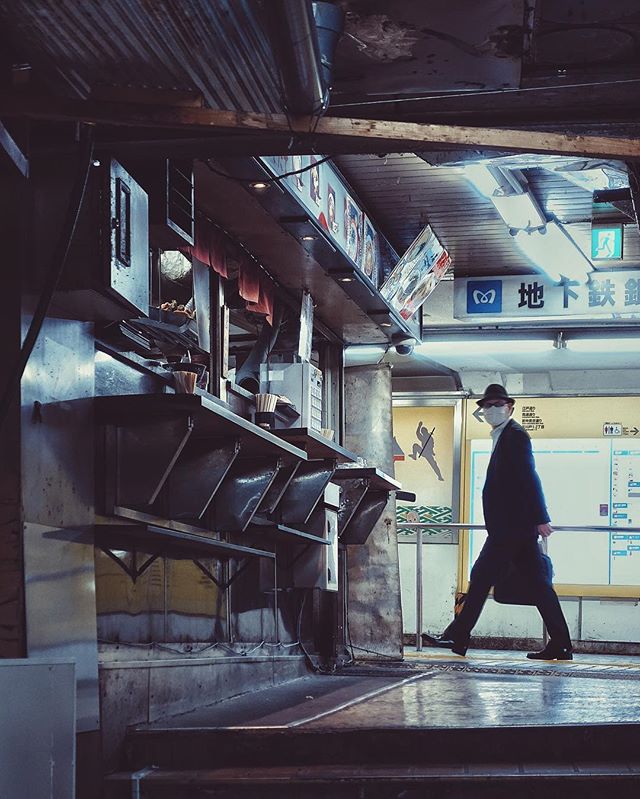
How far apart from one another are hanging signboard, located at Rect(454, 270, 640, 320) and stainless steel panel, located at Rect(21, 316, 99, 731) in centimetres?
597

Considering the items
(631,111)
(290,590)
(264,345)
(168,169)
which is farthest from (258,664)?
(631,111)

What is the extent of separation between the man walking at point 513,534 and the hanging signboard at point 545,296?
4.27 feet

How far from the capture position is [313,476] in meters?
8.05

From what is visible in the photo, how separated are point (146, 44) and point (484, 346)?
26.2 feet

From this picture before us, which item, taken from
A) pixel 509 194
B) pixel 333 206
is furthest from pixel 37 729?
pixel 509 194

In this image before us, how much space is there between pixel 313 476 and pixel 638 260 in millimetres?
4106

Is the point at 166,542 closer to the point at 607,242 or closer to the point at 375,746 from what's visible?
the point at 375,746

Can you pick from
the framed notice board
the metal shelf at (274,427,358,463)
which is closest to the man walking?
the metal shelf at (274,427,358,463)

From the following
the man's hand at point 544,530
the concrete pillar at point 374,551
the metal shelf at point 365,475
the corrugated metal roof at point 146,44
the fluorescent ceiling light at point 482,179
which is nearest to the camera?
the corrugated metal roof at point 146,44

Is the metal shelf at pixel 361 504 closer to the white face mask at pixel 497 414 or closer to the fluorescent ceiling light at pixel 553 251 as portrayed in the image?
the white face mask at pixel 497 414

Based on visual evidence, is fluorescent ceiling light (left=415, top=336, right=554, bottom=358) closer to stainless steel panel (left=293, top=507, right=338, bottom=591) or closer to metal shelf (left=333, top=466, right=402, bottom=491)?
metal shelf (left=333, top=466, right=402, bottom=491)

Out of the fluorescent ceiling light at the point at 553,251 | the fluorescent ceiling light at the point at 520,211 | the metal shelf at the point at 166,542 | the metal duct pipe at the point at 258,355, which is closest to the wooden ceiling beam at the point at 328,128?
the metal shelf at the point at 166,542

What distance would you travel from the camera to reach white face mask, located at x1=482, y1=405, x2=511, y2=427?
9555 mm

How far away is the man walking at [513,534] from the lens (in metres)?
9.27
